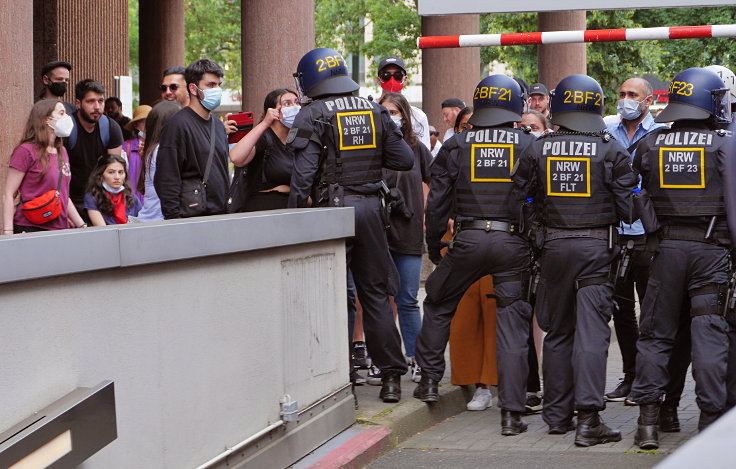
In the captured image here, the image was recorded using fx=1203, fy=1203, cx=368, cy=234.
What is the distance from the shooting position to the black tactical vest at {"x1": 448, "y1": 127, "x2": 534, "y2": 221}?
6.86m

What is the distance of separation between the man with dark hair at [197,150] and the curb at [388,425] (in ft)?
5.05

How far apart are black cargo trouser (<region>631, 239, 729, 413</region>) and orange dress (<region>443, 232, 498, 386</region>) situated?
1.18 m

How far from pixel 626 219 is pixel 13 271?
3837mm

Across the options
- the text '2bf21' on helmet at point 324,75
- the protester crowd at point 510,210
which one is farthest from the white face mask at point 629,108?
the text '2bf21' on helmet at point 324,75

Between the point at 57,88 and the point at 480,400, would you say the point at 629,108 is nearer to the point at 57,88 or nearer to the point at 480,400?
the point at 480,400

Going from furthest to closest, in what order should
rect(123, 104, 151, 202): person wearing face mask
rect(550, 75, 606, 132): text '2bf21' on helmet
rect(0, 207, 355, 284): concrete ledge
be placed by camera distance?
rect(123, 104, 151, 202): person wearing face mask < rect(550, 75, 606, 132): text '2bf21' on helmet < rect(0, 207, 355, 284): concrete ledge

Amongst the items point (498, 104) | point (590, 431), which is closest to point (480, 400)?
point (590, 431)

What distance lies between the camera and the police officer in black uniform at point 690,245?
636 centimetres

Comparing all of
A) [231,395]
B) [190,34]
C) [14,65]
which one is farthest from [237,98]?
[231,395]

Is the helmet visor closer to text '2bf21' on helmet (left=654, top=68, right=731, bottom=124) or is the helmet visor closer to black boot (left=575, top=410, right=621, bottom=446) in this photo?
text '2bf21' on helmet (left=654, top=68, right=731, bottom=124)

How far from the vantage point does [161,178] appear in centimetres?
682

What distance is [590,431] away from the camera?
258 inches

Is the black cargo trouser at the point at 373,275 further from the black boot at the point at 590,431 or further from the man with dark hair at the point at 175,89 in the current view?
the man with dark hair at the point at 175,89

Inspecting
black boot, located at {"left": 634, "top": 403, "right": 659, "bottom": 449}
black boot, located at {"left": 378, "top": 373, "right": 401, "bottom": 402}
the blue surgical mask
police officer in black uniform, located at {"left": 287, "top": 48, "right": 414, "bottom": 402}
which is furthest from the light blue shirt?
the blue surgical mask
